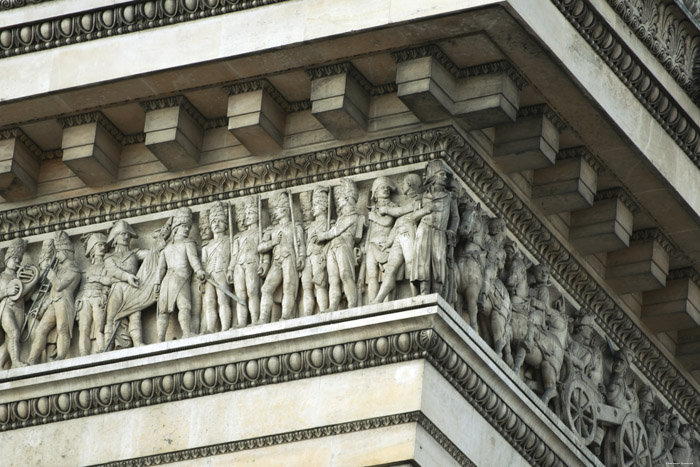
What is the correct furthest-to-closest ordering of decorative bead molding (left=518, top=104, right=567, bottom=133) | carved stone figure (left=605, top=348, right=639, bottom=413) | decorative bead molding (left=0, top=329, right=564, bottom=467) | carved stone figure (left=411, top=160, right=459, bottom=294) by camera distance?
1. carved stone figure (left=605, top=348, right=639, bottom=413)
2. decorative bead molding (left=518, top=104, right=567, bottom=133)
3. carved stone figure (left=411, top=160, right=459, bottom=294)
4. decorative bead molding (left=0, top=329, right=564, bottom=467)

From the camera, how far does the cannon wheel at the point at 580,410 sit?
17406 millimetres

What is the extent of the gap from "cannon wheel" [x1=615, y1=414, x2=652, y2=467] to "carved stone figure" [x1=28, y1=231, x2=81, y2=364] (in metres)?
4.54

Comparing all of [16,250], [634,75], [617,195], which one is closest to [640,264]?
[617,195]

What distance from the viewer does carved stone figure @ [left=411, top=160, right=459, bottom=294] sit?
52.6 ft

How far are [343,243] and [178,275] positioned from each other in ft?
4.71

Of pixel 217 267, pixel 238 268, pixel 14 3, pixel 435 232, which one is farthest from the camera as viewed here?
pixel 14 3

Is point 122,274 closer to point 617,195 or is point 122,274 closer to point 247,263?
point 247,263

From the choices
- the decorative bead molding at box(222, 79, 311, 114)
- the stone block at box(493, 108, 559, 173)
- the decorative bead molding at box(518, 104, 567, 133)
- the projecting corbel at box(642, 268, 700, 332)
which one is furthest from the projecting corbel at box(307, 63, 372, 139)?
the projecting corbel at box(642, 268, 700, 332)

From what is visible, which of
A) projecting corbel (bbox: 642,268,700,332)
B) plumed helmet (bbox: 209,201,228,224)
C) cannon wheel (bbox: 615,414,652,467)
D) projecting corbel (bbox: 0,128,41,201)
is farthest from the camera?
projecting corbel (bbox: 642,268,700,332)

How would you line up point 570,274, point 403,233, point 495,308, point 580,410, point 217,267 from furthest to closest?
1. point 570,274
2. point 580,410
3. point 217,267
4. point 495,308
5. point 403,233

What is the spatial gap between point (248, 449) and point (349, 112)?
8.70 ft

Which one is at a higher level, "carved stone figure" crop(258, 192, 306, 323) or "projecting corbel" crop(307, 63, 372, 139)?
"projecting corbel" crop(307, 63, 372, 139)

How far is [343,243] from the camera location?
54.0ft

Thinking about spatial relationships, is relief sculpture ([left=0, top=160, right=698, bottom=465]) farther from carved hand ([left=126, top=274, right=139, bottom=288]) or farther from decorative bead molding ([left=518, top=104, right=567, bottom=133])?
decorative bead molding ([left=518, top=104, right=567, bottom=133])
